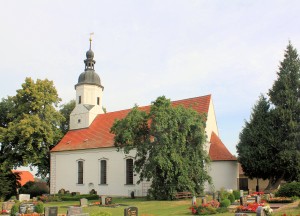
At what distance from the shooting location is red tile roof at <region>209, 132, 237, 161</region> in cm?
3153

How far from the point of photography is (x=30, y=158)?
127ft

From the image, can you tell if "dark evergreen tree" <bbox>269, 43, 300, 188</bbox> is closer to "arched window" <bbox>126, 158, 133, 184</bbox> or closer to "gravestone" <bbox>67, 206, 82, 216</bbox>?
"arched window" <bbox>126, 158, 133, 184</bbox>

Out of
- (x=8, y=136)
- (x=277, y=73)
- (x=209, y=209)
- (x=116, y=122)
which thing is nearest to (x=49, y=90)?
(x=8, y=136)

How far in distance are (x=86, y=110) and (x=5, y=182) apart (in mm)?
11442

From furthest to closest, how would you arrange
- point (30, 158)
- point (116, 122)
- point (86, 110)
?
1. point (86, 110)
2. point (30, 158)
3. point (116, 122)

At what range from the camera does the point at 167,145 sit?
1054 inches

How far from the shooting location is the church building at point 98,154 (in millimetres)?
31906

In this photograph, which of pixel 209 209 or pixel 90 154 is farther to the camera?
pixel 90 154

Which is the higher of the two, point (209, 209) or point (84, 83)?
point (84, 83)

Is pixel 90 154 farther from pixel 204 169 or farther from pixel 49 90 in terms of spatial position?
pixel 204 169

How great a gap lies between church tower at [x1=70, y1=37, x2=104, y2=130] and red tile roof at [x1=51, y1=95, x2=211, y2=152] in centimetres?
79

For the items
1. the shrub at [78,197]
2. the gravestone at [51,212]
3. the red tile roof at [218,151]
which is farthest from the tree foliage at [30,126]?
the gravestone at [51,212]

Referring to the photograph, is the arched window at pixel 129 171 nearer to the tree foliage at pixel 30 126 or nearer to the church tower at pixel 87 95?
the church tower at pixel 87 95

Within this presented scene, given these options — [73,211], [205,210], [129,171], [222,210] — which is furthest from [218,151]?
[73,211]
